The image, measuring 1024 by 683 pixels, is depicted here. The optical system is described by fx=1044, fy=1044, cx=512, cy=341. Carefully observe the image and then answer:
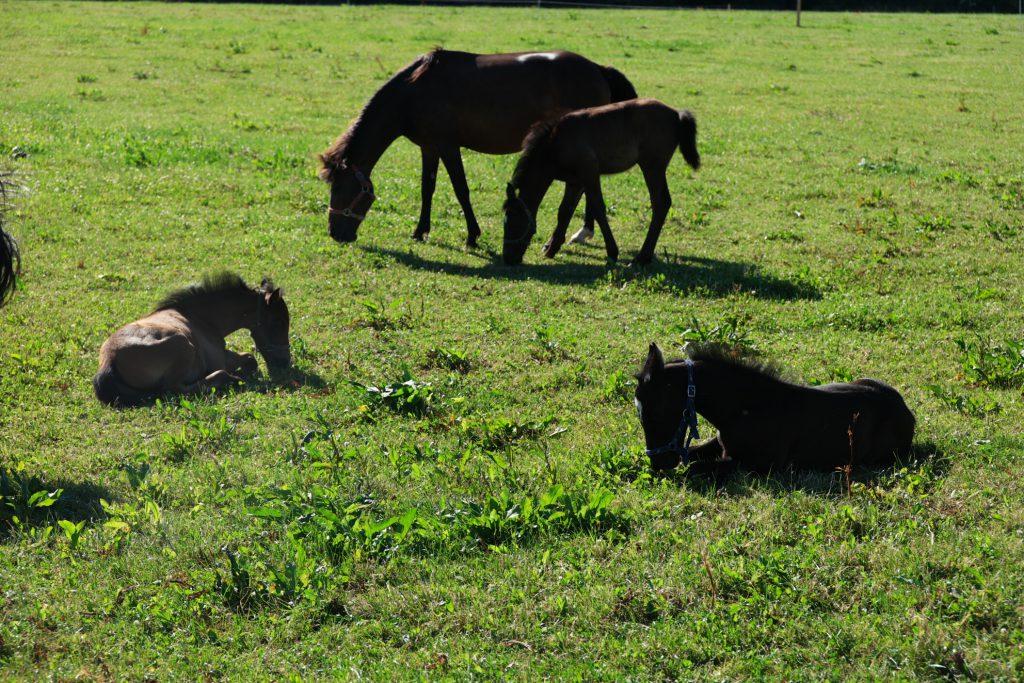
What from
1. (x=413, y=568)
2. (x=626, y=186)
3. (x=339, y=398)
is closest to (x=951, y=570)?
(x=413, y=568)

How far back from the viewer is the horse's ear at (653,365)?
20.5 feet

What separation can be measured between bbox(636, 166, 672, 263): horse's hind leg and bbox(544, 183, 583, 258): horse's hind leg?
932 millimetres

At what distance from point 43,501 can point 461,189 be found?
26.1ft

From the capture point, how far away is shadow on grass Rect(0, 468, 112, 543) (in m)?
6.36

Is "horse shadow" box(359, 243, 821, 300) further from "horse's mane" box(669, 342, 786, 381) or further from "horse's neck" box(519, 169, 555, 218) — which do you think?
"horse's mane" box(669, 342, 786, 381)

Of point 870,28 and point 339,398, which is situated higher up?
point 870,28

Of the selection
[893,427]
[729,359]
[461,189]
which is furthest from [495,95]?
[893,427]

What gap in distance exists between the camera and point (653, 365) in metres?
6.28

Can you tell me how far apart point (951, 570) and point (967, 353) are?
152 inches

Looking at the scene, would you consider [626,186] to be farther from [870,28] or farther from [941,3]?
[941,3]

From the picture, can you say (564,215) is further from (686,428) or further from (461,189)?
(686,428)

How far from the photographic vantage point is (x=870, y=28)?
116 ft

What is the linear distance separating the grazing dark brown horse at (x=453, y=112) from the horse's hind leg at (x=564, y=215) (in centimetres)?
111

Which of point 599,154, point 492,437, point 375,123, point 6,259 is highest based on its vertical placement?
point 375,123
